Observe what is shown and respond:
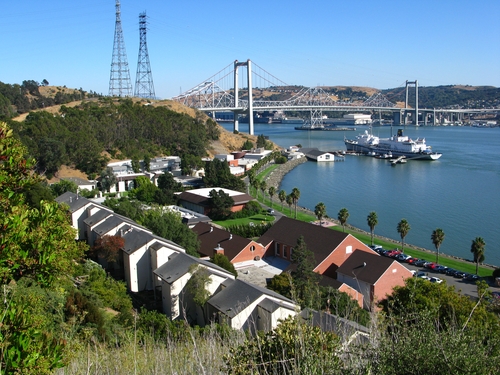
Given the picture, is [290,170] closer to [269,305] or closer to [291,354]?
[269,305]

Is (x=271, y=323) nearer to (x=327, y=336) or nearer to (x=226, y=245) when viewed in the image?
(x=327, y=336)

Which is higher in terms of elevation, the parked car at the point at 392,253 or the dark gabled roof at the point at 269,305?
the dark gabled roof at the point at 269,305

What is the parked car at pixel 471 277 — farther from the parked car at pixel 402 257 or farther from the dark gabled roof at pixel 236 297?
the dark gabled roof at pixel 236 297

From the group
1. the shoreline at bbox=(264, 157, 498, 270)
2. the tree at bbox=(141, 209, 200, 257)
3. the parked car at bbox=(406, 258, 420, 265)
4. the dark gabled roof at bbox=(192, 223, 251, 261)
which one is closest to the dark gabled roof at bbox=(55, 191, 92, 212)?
the tree at bbox=(141, 209, 200, 257)

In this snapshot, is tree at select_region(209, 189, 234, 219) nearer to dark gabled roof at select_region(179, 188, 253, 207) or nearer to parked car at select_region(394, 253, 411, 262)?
dark gabled roof at select_region(179, 188, 253, 207)

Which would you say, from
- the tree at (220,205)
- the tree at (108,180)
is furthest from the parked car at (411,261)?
the tree at (108,180)

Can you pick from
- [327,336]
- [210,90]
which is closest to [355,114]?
[210,90]

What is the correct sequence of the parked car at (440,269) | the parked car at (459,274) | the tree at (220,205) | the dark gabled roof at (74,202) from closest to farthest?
the parked car at (459,274) → the parked car at (440,269) → the dark gabled roof at (74,202) → the tree at (220,205)
